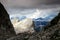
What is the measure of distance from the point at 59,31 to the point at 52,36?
92 centimetres

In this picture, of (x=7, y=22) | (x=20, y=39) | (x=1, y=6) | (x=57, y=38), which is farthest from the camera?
(x=7, y=22)

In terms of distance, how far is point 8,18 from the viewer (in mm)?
45031

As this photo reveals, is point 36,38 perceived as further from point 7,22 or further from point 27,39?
point 7,22

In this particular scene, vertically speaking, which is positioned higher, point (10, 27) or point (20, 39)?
point (20, 39)

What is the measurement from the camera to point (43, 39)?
17781mm

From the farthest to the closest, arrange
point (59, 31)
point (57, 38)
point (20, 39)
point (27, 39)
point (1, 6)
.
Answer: point (1, 6) < point (20, 39) < point (27, 39) < point (59, 31) < point (57, 38)

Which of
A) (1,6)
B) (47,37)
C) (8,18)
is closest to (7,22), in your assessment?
(8,18)

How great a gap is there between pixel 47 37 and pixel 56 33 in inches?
46.3

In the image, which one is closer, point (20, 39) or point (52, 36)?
point (52, 36)

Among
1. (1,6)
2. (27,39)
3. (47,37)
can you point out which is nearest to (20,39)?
(27,39)

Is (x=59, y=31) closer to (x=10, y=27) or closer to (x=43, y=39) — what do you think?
(x=43, y=39)

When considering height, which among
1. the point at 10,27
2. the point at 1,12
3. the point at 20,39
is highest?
the point at 20,39

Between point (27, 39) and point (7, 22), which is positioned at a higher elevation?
point (27, 39)


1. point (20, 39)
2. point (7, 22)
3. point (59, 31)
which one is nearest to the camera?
point (59, 31)
